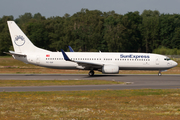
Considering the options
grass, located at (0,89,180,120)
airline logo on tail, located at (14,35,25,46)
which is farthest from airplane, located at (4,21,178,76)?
grass, located at (0,89,180,120)

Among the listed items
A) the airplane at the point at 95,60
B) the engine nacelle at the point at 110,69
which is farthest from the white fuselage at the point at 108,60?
the engine nacelle at the point at 110,69

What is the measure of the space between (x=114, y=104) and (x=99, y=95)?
11.6 ft

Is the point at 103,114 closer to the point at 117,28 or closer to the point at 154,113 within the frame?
the point at 154,113

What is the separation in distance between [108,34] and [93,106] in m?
91.3

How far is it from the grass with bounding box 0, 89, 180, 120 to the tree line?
84179 mm

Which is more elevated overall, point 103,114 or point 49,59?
point 49,59

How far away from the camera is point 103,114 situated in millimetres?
14523

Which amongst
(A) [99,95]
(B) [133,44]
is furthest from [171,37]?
(A) [99,95]

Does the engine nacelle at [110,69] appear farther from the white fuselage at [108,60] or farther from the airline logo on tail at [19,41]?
the airline logo on tail at [19,41]

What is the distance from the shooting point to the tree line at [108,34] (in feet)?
350

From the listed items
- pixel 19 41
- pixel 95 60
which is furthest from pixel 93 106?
pixel 19 41

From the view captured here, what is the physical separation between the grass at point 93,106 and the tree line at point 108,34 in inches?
3314

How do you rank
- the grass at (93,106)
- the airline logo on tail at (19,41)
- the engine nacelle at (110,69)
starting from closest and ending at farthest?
1. the grass at (93,106)
2. the engine nacelle at (110,69)
3. the airline logo on tail at (19,41)

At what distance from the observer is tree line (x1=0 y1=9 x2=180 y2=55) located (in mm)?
106800
